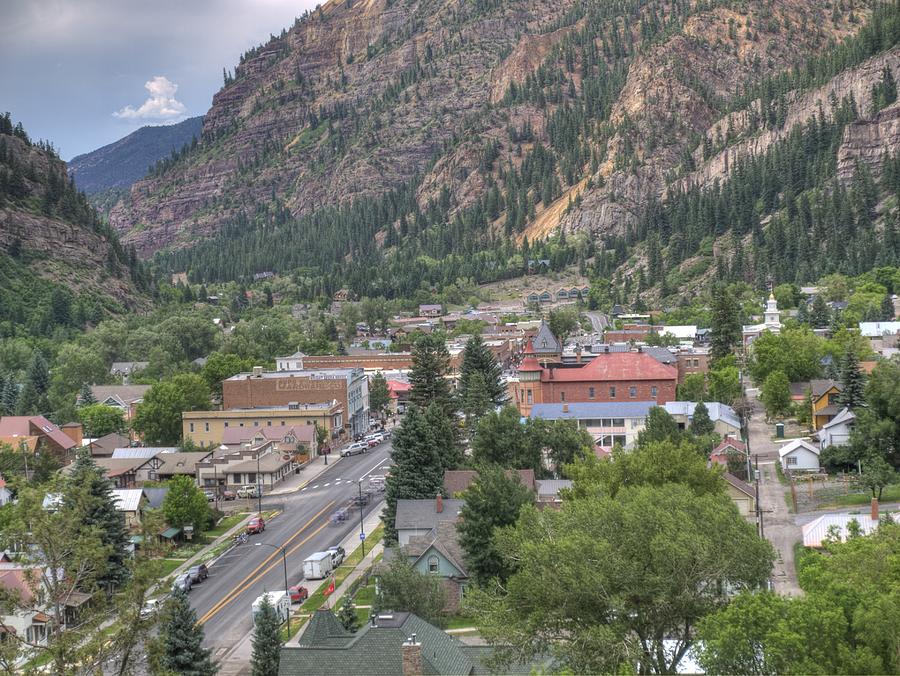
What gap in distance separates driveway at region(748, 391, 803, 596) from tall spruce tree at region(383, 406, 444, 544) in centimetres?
2052

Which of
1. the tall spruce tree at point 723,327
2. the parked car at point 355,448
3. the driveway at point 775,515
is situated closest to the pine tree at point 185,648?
the driveway at point 775,515

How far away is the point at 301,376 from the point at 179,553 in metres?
50.6

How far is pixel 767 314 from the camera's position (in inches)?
5645

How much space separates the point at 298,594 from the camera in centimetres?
6247

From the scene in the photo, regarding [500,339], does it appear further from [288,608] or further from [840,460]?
[288,608]

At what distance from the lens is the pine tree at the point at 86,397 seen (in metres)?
129

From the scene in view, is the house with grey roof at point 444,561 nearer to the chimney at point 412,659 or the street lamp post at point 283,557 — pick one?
the street lamp post at point 283,557

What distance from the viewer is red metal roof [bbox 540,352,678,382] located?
10800cm

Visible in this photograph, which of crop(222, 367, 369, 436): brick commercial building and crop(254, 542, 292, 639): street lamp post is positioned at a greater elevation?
crop(222, 367, 369, 436): brick commercial building

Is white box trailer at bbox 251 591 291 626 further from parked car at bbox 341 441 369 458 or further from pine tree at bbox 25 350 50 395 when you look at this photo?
pine tree at bbox 25 350 50 395

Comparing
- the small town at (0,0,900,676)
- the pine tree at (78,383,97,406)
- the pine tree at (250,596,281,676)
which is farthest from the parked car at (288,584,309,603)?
the pine tree at (78,383,97,406)

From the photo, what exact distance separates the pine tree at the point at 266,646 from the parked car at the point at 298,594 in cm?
1408

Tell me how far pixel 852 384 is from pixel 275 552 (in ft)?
141

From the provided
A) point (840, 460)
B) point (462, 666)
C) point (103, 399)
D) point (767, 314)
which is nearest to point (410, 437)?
point (840, 460)
